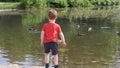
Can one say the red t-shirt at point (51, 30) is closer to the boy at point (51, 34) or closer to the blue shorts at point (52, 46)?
the boy at point (51, 34)

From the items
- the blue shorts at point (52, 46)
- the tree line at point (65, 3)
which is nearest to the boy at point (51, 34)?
the blue shorts at point (52, 46)

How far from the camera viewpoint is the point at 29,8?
266ft

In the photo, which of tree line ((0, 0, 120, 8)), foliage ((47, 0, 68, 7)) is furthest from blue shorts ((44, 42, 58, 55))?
foliage ((47, 0, 68, 7))

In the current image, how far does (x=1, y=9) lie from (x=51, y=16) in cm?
6277

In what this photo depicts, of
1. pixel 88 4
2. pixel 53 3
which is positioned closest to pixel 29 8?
pixel 53 3

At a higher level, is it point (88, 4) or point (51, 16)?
point (51, 16)

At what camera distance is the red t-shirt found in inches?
427

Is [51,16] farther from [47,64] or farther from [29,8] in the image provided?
[29,8]

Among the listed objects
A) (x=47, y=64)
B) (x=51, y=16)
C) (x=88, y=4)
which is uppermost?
(x=51, y=16)

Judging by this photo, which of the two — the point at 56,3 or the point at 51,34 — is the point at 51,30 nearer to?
the point at 51,34

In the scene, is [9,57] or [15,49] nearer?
[9,57]

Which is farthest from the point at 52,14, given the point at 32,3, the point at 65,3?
the point at 65,3

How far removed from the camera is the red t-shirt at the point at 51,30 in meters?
10.8

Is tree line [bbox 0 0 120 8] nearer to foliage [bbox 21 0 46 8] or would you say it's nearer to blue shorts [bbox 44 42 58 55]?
foliage [bbox 21 0 46 8]
